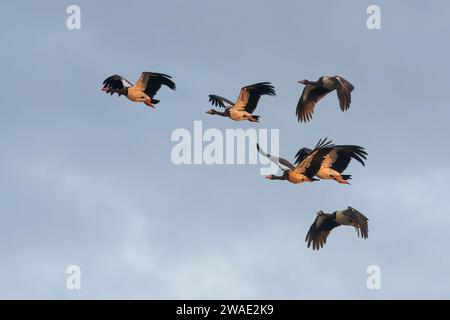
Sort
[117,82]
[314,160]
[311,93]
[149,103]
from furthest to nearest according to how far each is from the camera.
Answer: [311,93] → [117,82] → [149,103] → [314,160]

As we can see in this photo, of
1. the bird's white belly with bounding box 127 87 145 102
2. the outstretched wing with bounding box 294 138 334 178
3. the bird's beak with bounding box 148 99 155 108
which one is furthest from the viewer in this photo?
the bird's white belly with bounding box 127 87 145 102

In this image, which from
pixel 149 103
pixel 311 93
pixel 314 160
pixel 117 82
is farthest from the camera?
pixel 311 93

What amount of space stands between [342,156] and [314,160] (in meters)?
1.69

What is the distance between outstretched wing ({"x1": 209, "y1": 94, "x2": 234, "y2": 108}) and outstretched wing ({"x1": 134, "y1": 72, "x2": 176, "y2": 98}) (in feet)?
7.66

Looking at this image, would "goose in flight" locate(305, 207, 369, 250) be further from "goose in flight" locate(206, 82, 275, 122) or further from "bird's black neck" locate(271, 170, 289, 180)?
"goose in flight" locate(206, 82, 275, 122)

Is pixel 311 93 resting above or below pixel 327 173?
above

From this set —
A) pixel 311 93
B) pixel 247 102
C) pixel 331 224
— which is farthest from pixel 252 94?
pixel 331 224

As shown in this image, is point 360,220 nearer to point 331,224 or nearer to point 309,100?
point 331,224

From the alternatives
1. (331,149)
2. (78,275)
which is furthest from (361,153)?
(78,275)

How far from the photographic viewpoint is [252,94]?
39.0 meters

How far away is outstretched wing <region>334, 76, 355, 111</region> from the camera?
35438mm

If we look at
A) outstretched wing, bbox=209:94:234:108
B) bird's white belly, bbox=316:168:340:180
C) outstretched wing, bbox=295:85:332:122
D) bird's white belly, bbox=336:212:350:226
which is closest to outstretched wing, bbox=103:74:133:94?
outstretched wing, bbox=209:94:234:108
